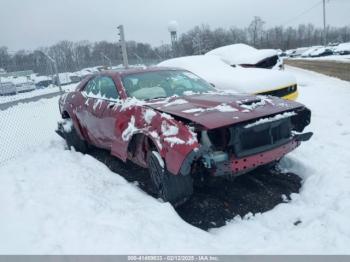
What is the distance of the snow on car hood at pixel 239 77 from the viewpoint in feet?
21.0

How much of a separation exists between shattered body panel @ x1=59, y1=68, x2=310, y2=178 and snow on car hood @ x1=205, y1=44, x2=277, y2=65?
590 centimetres

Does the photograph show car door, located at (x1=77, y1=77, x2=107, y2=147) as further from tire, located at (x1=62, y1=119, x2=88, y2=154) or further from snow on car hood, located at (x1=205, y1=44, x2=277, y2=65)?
snow on car hood, located at (x1=205, y1=44, x2=277, y2=65)

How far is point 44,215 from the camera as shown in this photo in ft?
11.1

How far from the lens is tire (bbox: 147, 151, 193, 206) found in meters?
3.48

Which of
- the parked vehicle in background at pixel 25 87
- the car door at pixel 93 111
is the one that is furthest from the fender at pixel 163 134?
the parked vehicle in background at pixel 25 87

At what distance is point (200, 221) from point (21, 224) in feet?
5.90

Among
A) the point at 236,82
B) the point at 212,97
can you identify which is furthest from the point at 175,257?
the point at 236,82

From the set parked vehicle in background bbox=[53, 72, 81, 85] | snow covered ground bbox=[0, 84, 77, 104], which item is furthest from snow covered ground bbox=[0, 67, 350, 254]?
parked vehicle in background bbox=[53, 72, 81, 85]

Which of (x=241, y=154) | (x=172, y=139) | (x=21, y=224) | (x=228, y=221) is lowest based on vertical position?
(x=228, y=221)

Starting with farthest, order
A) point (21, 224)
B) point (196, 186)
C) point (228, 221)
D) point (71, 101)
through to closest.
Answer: point (71, 101) < point (196, 186) < point (228, 221) < point (21, 224)

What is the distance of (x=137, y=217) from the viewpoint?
10.8ft

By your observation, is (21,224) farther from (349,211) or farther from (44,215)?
(349,211)

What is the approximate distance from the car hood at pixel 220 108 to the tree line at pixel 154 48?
780 centimetres

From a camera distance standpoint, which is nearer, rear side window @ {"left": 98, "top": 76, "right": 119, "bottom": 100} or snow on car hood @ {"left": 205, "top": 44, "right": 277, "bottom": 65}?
rear side window @ {"left": 98, "top": 76, "right": 119, "bottom": 100}
